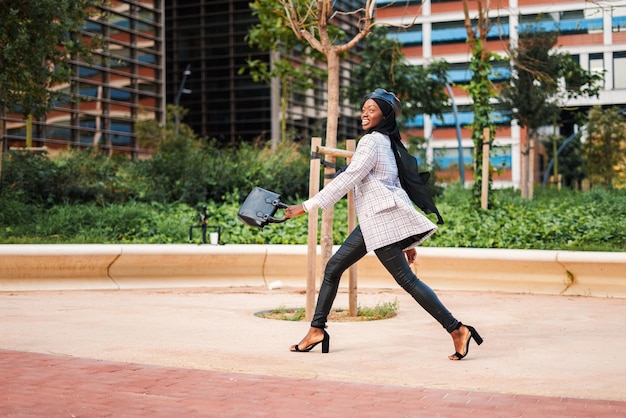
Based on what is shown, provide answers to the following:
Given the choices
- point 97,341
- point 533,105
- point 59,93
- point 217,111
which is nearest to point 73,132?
point 217,111

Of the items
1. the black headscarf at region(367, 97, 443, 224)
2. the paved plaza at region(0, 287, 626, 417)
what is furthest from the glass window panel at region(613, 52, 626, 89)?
the black headscarf at region(367, 97, 443, 224)

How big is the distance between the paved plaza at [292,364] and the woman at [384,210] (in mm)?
468

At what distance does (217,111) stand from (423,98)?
123ft

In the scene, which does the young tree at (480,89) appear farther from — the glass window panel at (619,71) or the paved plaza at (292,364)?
the glass window panel at (619,71)

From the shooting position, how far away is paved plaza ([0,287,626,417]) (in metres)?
5.06

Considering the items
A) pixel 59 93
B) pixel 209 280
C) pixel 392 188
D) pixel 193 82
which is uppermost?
pixel 193 82

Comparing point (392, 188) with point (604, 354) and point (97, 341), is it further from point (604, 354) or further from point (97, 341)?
point (97, 341)

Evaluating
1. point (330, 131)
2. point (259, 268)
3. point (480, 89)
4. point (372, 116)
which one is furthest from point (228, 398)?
point (480, 89)

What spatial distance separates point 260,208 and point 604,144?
42831mm

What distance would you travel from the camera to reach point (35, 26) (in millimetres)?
14883

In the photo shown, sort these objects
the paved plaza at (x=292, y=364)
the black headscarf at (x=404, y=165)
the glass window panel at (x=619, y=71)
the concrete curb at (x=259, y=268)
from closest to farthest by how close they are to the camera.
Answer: the paved plaza at (x=292, y=364), the black headscarf at (x=404, y=165), the concrete curb at (x=259, y=268), the glass window panel at (x=619, y=71)

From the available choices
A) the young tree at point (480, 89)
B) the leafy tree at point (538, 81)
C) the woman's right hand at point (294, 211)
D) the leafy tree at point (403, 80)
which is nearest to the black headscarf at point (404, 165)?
the woman's right hand at point (294, 211)

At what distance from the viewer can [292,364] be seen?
21.3 feet

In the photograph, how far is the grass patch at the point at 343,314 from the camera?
29.7 ft
